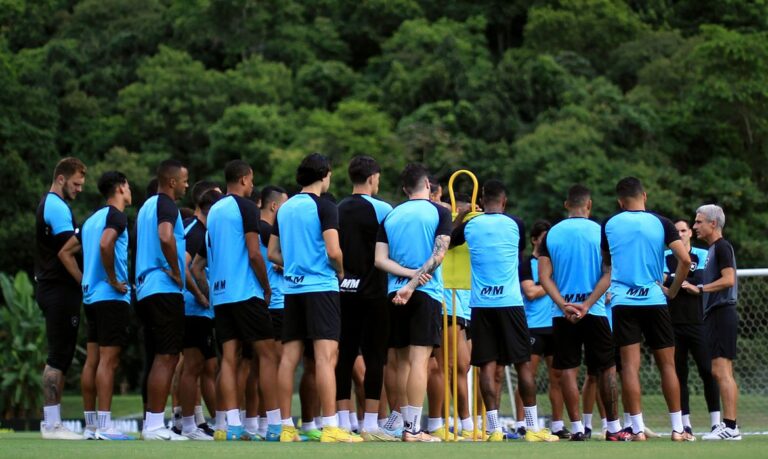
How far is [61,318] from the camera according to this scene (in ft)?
41.2

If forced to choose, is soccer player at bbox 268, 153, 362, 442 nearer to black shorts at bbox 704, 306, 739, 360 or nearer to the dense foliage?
black shorts at bbox 704, 306, 739, 360

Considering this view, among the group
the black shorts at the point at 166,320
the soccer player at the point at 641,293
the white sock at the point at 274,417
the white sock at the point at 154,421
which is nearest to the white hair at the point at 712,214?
the soccer player at the point at 641,293

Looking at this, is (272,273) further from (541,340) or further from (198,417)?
(541,340)

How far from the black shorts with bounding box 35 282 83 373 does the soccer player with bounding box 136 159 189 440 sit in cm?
77

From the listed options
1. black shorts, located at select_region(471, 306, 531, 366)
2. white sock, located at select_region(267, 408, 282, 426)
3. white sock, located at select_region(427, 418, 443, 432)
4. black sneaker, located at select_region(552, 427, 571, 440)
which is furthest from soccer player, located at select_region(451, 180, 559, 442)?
white sock, located at select_region(267, 408, 282, 426)

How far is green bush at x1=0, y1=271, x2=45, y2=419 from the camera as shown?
28.2 metres

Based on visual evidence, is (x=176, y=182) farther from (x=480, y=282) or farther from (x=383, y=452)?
(x=383, y=452)

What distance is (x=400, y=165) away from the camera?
160ft

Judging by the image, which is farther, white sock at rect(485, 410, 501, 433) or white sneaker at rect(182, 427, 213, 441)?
white sneaker at rect(182, 427, 213, 441)

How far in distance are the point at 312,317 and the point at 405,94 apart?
46.2 meters

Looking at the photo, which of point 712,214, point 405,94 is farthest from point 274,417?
point 405,94

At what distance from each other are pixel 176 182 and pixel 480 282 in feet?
10.1

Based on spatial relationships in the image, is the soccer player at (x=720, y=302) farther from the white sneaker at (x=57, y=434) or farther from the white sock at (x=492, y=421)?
the white sneaker at (x=57, y=434)

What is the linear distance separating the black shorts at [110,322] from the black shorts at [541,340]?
17.0 feet
